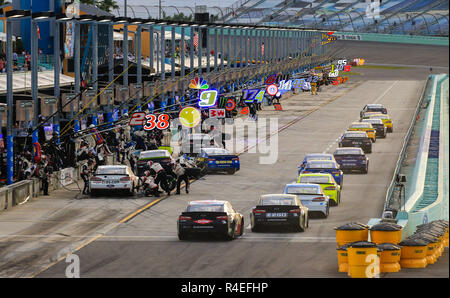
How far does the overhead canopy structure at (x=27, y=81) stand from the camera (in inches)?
2015

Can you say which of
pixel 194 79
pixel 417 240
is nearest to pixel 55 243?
pixel 417 240

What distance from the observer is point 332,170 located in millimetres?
43062

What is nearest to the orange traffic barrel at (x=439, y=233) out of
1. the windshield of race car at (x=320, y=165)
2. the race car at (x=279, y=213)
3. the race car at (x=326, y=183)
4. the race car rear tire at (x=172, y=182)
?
the race car at (x=279, y=213)

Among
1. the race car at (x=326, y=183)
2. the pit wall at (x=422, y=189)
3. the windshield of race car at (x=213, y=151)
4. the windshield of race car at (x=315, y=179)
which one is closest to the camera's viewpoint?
the pit wall at (x=422, y=189)

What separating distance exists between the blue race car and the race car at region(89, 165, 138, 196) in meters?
8.60

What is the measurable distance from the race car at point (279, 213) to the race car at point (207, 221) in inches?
70.7

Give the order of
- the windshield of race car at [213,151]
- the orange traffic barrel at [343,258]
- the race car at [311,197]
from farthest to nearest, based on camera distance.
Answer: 1. the windshield of race car at [213,151]
2. the race car at [311,197]
3. the orange traffic barrel at [343,258]

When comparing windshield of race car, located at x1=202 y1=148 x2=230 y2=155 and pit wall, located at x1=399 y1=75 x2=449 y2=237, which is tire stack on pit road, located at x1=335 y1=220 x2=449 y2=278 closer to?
pit wall, located at x1=399 y1=75 x2=449 y2=237

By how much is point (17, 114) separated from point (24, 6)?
11486mm

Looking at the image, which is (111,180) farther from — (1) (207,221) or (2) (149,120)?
(1) (207,221)

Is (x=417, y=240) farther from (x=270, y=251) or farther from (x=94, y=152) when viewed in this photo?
(x=94, y=152)

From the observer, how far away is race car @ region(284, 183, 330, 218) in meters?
33.9

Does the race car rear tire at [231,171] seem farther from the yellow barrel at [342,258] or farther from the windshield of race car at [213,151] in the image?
the yellow barrel at [342,258]

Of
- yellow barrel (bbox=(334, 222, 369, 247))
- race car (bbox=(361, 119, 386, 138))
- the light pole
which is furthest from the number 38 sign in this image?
race car (bbox=(361, 119, 386, 138))
